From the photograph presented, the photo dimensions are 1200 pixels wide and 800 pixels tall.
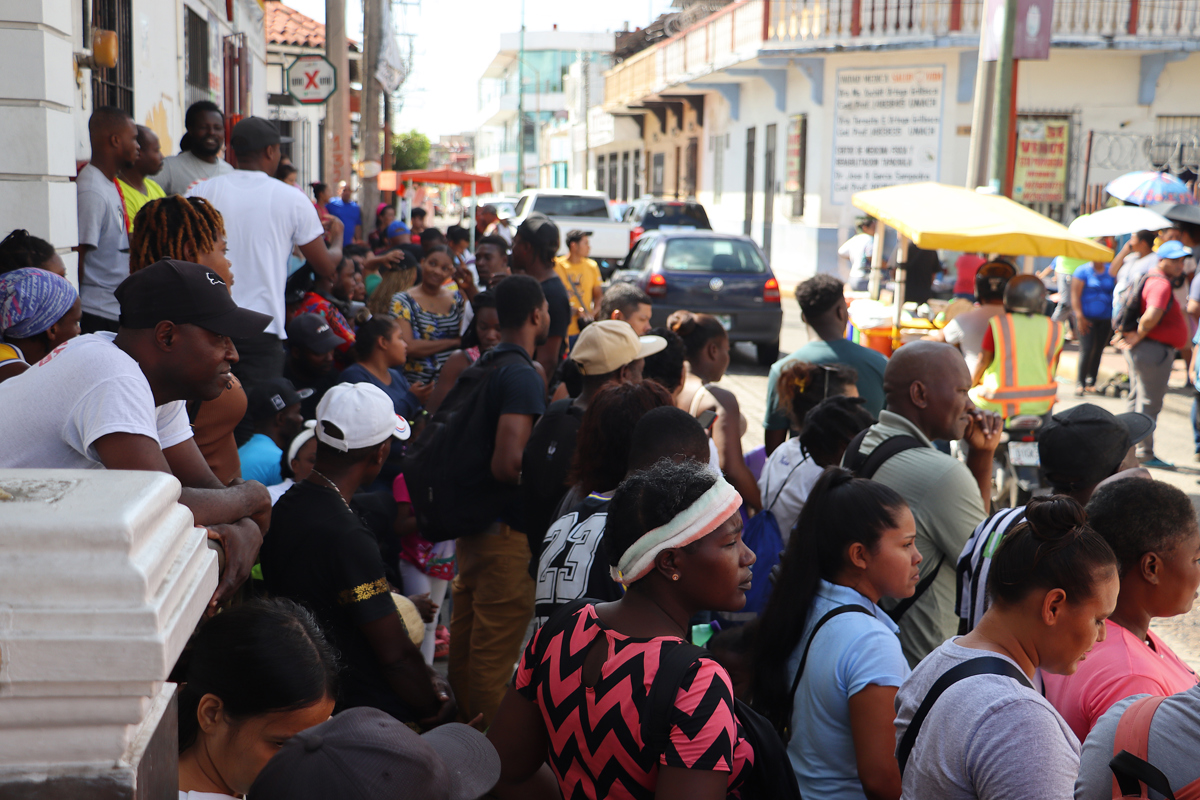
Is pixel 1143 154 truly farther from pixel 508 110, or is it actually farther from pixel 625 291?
pixel 508 110

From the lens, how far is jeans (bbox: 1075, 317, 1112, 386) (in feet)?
39.2

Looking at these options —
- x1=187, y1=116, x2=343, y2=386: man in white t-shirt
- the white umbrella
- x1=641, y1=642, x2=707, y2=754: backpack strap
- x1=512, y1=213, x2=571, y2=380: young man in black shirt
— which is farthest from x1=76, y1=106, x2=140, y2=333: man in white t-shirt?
the white umbrella

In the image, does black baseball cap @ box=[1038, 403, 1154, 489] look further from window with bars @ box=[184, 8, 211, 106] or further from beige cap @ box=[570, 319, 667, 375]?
window with bars @ box=[184, 8, 211, 106]

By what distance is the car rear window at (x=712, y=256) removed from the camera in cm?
1348

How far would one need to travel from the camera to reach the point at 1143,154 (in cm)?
2242

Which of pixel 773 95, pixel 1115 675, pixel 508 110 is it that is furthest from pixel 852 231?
pixel 508 110

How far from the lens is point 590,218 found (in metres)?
21.6

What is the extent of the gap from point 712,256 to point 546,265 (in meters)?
6.76

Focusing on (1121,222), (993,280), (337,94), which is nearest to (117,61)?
(993,280)

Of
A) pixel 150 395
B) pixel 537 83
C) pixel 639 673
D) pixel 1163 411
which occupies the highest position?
pixel 537 83

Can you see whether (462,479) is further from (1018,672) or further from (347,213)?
(347,213)

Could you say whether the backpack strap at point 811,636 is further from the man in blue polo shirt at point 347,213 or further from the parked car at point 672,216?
the parked car at point 672,216

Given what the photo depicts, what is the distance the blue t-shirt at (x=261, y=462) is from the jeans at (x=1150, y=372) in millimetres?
7483

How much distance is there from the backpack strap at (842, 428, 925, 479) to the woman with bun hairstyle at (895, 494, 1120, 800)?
1127 mm
